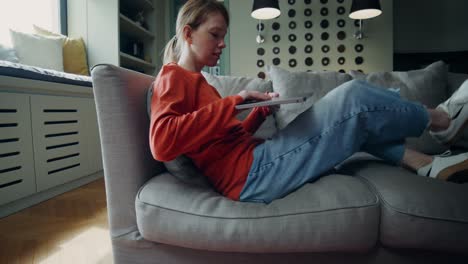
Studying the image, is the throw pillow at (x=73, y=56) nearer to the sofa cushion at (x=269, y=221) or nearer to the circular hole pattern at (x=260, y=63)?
the circular hole pattern at (x=260, y=63)

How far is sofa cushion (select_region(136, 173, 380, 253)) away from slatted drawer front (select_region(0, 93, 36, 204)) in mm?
1197

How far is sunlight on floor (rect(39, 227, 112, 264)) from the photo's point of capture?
1087 millimetres

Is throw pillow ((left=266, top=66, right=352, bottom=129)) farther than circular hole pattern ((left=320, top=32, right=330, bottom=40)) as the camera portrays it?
No

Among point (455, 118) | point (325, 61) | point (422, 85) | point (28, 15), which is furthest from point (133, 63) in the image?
point (455, 118)

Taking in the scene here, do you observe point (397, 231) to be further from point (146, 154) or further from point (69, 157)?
point (69, 157)

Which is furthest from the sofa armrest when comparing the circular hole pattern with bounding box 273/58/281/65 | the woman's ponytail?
the circular hole pattern with bounding box 273/58/281/65

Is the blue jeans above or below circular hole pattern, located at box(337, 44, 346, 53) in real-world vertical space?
below

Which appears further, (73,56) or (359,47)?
(359,47)

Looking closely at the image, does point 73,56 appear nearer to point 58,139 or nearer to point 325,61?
point 58,139

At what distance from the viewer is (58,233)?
4.38 feet

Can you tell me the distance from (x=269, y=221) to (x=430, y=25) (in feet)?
15.1

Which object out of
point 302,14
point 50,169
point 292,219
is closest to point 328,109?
point 292,219

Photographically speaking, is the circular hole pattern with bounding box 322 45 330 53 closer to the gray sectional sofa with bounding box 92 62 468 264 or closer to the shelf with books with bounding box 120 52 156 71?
the shelf with books with bounding box 120 52 156 71

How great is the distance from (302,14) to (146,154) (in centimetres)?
330
